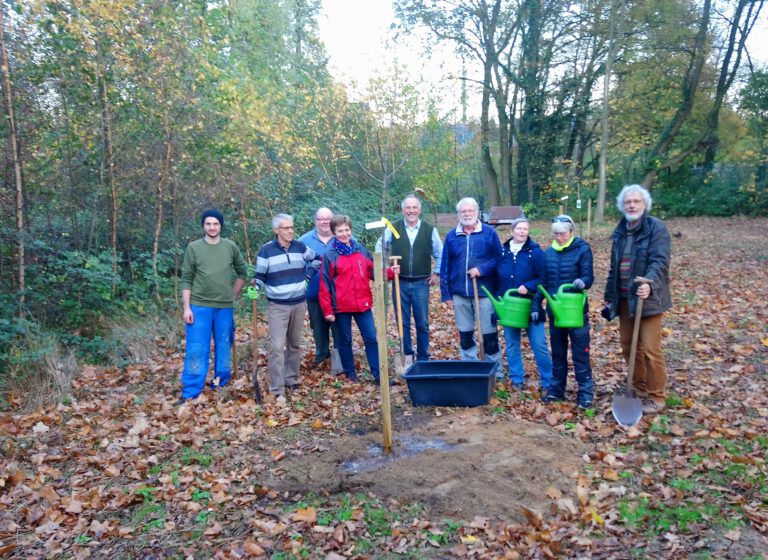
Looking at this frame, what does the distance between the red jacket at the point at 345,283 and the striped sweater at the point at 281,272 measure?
271mm

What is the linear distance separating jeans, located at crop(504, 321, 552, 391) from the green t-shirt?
304 cm

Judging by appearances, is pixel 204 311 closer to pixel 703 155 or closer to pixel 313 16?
pixel 313 16

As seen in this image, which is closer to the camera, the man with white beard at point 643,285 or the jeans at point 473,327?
the man with white beard at point 643,285

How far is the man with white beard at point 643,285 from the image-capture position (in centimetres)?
500

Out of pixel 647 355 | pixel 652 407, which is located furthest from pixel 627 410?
pixel 647 355

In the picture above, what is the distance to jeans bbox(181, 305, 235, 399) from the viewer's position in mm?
→ 6125

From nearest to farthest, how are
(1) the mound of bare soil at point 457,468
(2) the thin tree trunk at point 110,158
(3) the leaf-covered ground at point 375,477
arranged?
1. (3) the leaf-covered ground at point 375,477
2. (1) the mound of bare soil at point 457,468
3. (2) the thin tree trunk at point 110,158

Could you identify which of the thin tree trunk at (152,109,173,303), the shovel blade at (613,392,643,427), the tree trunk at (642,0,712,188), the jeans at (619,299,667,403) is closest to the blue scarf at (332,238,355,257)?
the jeans at (619,299,667,403)

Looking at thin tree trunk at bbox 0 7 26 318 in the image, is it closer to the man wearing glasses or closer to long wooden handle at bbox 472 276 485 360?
the man wearing glasses

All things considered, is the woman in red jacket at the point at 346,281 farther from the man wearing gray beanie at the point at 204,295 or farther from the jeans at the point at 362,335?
the man wearing gray beanie at the point at 204,295

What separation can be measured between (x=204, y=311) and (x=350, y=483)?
276cm

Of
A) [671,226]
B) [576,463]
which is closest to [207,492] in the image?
[576,463]

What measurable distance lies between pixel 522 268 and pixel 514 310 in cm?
43

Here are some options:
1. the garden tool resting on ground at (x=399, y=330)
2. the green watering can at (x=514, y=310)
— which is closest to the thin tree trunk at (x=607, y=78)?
the garden tool resting on ground at (x=399, y=330)
